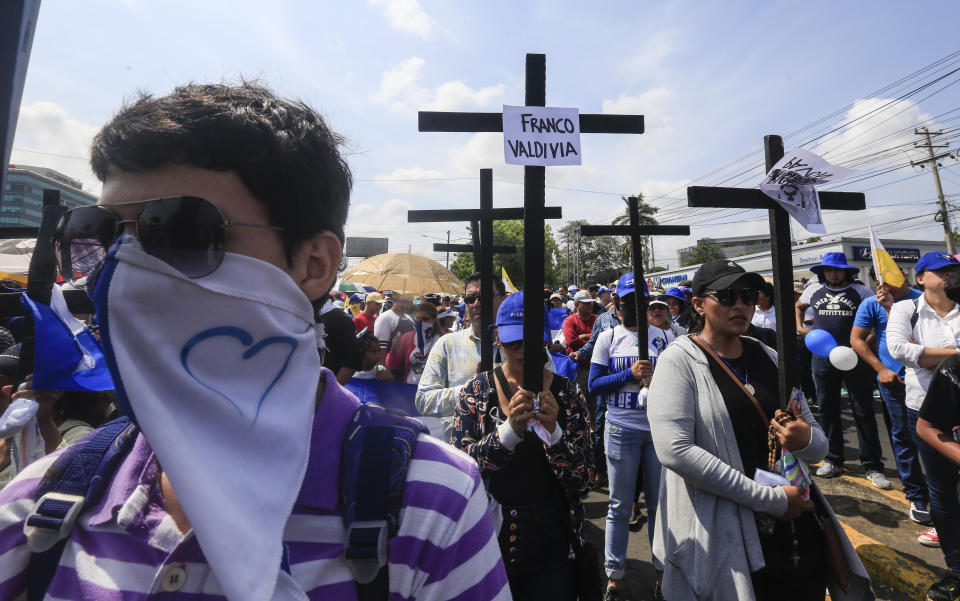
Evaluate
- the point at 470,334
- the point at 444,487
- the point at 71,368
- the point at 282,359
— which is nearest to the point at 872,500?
the point at 470,334

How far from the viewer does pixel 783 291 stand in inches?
103

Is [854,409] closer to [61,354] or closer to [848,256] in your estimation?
[61,354]

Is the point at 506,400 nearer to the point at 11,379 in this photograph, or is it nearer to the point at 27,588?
the point at 27,588

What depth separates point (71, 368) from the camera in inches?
87.7

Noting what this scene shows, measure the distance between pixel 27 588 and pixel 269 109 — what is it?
0.96m

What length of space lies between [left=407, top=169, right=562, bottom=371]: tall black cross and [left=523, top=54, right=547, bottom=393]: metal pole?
104 cm

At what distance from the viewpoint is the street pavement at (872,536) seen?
3482 mm

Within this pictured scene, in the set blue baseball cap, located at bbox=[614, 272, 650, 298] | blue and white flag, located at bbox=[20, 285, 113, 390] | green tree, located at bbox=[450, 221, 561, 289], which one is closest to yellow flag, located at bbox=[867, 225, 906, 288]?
blue baseball cap, located at bbox=[614, 272, 650, 298]

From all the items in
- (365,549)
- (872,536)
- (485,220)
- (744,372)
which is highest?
(485,220)

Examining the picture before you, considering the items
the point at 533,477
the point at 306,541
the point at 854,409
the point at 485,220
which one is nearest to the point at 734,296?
the point at 533,477

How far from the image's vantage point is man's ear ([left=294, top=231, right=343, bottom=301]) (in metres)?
1.00

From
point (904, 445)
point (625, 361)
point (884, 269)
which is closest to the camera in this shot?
point (625, 361)

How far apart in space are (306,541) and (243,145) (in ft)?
2.33

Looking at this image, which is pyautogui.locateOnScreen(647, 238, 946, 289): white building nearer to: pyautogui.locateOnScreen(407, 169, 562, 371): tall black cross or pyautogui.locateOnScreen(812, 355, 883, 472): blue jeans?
pyautogui.locateOnScreen(812, 355, 883, 472): blue jeans
